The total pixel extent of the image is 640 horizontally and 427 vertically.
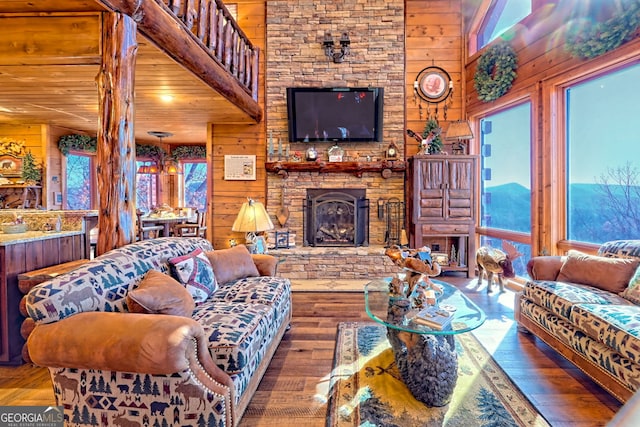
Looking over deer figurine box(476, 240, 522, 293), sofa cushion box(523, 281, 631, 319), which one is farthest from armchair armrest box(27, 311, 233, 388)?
deer figurine box(476, 240, 522, 293)

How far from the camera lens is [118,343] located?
1451 millimetres

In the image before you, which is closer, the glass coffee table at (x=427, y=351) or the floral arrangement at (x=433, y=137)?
the glass coffee table at (x=427, y=351)

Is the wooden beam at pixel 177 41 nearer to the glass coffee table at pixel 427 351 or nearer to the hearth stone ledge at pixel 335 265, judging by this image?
the hearth stone ledge at pixel 335 265

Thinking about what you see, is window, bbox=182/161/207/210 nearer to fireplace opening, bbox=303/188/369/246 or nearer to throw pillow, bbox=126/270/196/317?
fireplace opening, bbox=303/188/369/246

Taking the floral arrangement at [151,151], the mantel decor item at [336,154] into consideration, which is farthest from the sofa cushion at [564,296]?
the floral arrangement at [151,151]

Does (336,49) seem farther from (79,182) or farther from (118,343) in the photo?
(79,182)

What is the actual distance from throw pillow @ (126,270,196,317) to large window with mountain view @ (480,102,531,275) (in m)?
3.62

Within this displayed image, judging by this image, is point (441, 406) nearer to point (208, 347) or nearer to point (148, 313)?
point (208, 347)

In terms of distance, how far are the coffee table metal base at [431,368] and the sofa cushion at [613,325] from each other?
866mm

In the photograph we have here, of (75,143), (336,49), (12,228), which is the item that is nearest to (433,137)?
(336,49)

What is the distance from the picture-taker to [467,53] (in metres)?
5.30

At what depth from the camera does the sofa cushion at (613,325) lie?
5.97 ft

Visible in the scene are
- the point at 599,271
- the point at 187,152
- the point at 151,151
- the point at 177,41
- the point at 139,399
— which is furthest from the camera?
the point at 187,152

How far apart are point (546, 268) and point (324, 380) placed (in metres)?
2.06
